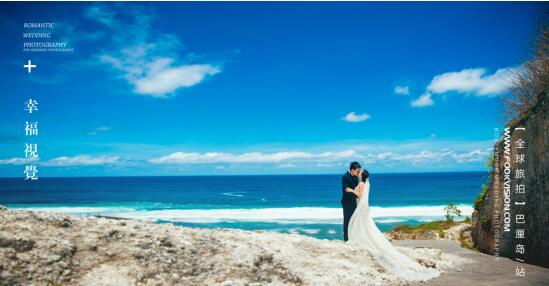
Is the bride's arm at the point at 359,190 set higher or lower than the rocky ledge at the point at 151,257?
higher

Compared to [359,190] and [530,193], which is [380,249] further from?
[530,193]

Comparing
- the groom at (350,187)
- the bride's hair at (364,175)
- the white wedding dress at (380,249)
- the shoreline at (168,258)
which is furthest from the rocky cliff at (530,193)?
the groom at (350,187)

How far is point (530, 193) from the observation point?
11.1 m

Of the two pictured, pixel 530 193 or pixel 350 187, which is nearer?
pixel 530 193

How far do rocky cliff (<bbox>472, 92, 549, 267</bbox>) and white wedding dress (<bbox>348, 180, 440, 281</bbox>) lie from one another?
128 inches

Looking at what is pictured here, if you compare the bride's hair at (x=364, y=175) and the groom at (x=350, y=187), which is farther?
the groom at (x=350, y=187)

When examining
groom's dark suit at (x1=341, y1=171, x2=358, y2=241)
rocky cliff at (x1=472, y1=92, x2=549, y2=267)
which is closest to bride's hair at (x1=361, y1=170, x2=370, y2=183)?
groom's dark suit at (x1=341, y1=171, x2=358, y2=241)

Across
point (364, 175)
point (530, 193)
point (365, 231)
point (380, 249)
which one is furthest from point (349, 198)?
point (530, 193)

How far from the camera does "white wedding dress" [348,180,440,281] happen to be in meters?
9.79

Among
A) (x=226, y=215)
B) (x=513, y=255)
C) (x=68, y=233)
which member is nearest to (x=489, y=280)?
(x=513, y=255)

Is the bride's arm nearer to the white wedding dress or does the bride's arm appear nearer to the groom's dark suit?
the white wedding dress

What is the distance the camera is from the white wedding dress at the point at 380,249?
9.79 m

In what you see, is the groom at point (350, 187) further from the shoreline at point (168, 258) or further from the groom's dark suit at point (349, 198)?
the shoreline at point (168, 258)

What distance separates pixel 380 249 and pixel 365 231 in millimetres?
641
